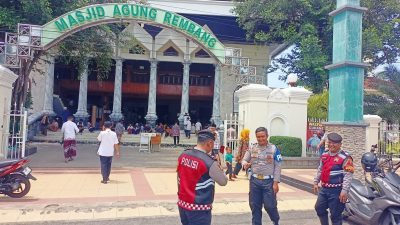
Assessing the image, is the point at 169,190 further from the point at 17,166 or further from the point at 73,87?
the point at 73,87

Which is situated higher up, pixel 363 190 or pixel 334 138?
pixel 334 138

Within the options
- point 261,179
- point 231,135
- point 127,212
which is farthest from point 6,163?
point 231,135

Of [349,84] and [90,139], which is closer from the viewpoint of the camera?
[349,84]

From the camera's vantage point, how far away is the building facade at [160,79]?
29.0m

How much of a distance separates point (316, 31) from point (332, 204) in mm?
17676

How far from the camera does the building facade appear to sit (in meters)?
29.0

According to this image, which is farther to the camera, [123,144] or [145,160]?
[123,144]

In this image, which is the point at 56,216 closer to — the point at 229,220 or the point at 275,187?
the point at 229,220

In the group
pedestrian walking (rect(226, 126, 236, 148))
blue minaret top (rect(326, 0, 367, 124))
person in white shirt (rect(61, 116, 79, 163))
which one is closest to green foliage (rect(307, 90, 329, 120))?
pedestrian walking (rect(226, 126, 236, 148))

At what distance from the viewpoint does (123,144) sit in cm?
2164

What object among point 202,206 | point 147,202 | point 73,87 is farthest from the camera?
point 73,87

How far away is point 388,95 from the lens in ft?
47.2

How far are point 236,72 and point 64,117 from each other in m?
20.2

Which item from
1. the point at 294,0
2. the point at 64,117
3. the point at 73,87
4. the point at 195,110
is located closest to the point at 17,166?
the point at 294,0
